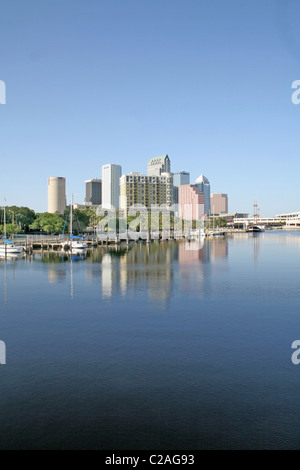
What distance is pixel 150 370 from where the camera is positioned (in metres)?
24.0

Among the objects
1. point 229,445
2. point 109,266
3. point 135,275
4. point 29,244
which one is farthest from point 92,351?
point 29,244

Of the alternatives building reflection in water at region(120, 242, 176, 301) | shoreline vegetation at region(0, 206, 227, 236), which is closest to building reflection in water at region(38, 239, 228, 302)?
building reflection in water at region(120, 242, 176, 301)

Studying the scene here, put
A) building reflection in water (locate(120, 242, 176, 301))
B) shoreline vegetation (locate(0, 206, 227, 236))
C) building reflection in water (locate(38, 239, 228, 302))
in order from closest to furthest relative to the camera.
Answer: building reflection in water (locate(120, 242, 176, 301)) < building reflection in water (locate(38, 239, 228, 302)) < shoreline vegetation (locate(0, 206, 227, 236))

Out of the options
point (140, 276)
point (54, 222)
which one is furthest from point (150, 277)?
point (54, 222)

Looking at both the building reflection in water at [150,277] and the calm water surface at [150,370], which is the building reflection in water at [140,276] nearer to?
the building reflection in water at [150,277]

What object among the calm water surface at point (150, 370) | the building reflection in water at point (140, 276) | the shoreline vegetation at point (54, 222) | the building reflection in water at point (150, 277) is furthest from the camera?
the shoreline vegetation at point (54, 222)

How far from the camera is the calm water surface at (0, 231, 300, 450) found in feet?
56.3

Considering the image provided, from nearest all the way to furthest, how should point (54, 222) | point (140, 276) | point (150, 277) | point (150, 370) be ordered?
point (150, 370) → point (150, 277) → point (140, 276) → point (54, 222)

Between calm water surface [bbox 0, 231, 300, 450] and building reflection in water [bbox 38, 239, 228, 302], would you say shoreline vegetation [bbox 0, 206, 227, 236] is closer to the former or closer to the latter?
building reflection in water [bbox 38, 239, 228, 302]

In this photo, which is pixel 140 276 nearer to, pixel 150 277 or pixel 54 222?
pixel 150 277

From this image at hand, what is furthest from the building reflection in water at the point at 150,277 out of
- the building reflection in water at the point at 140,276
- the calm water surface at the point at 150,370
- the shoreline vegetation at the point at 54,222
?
the shoreline vegetation at the point at 54,222

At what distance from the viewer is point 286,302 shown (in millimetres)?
43688

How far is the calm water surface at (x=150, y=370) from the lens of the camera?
1717 centimetres
